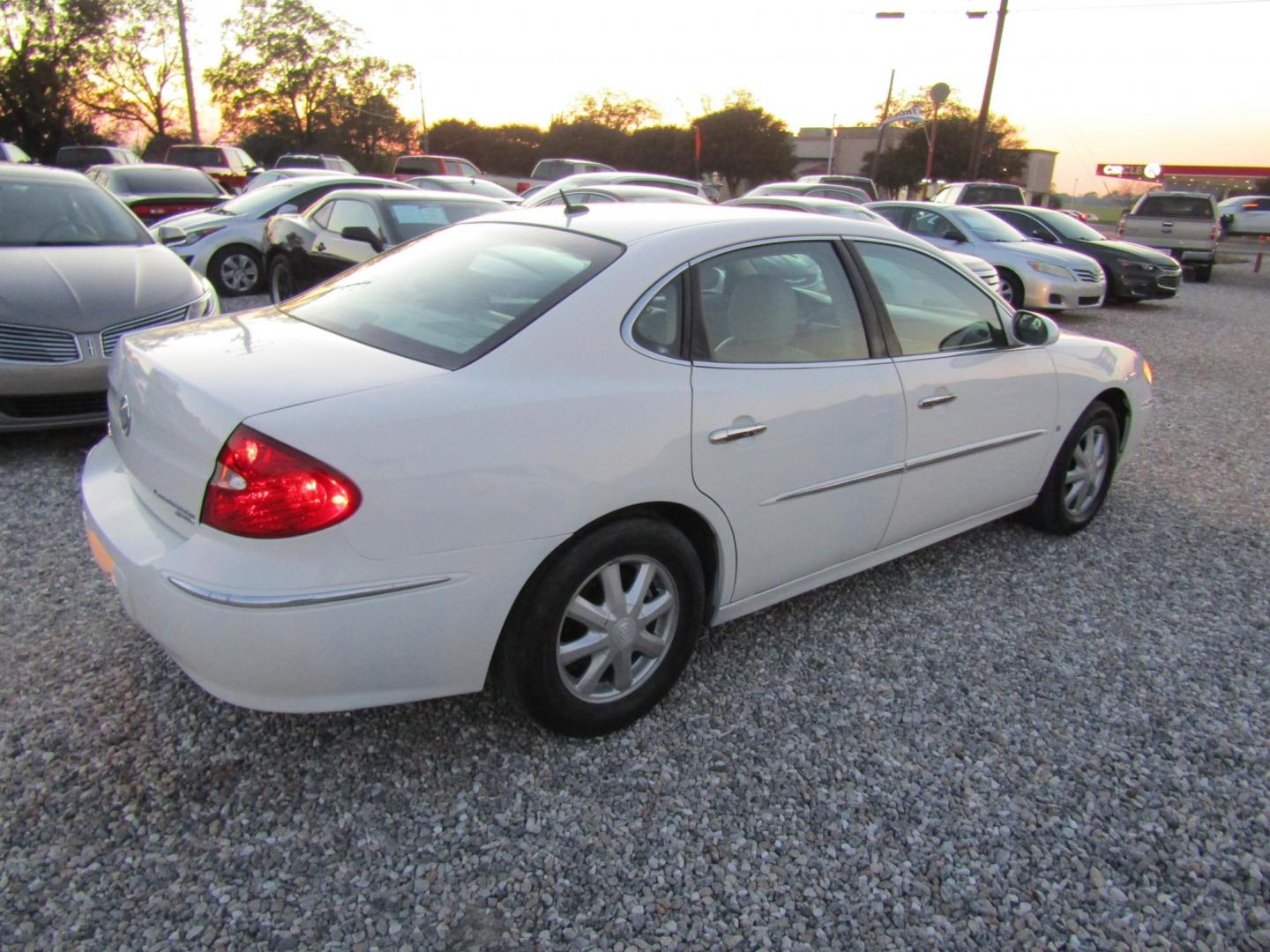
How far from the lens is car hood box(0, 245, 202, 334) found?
15.0ft

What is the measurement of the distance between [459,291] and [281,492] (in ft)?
3.32

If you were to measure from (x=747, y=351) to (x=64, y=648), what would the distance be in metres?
2.44

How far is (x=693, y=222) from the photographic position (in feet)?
9.41

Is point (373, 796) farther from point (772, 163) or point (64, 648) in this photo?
point (772, 163)

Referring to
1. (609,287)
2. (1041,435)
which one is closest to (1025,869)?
(609,287)

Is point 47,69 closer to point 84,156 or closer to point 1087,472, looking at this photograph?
point 84,156

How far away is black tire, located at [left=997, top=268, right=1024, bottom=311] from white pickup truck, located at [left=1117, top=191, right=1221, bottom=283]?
9.17m

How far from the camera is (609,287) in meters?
2.54

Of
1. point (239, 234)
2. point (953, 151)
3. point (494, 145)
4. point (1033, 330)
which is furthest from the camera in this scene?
point (494, 145)

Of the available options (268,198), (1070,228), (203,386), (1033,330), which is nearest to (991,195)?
(1070,228)

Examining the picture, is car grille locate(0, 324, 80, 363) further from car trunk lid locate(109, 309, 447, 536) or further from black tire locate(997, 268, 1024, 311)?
black tire locate(997, 268, 1024, 311)

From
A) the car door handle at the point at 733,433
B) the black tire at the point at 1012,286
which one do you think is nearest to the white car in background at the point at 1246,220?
the black tire at the point at 1012,286

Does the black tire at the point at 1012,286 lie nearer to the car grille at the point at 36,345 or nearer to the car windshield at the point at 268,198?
the car windshield at the point at 268,198

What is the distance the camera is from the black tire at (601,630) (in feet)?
7.71
